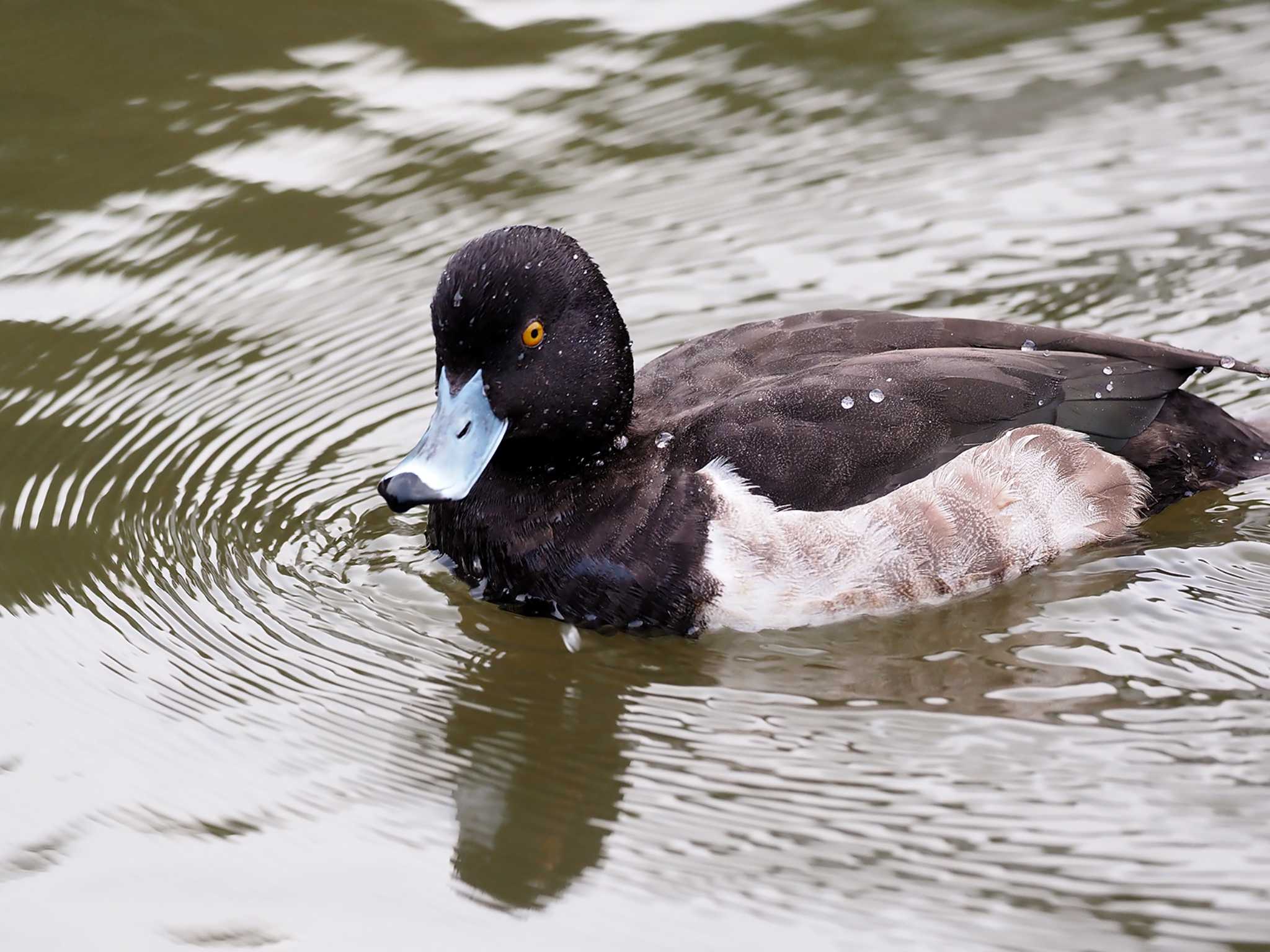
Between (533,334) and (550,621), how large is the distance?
0.88 metres

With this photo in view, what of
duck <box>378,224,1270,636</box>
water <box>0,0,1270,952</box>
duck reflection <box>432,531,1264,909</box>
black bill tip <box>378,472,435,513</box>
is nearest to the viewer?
water <box>0,0,1270,952</box>

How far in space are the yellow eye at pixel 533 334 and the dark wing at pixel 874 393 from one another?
47 cm

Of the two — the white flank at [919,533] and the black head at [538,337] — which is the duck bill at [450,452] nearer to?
the black head at [538,337]

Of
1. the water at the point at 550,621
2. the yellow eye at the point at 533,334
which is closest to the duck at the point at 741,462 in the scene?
the yellow eye at the point at 533,334

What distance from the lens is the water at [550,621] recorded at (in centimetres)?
418

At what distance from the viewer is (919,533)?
5453 mm

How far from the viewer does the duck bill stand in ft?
17.2

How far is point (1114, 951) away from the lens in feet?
12.7

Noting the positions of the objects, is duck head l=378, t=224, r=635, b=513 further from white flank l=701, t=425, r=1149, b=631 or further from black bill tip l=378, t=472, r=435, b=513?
white flank l=701, t=425, r=1149, b=631

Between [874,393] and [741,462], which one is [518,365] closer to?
[741,462]

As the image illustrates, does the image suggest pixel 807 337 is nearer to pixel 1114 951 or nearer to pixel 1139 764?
pixel 1139 764

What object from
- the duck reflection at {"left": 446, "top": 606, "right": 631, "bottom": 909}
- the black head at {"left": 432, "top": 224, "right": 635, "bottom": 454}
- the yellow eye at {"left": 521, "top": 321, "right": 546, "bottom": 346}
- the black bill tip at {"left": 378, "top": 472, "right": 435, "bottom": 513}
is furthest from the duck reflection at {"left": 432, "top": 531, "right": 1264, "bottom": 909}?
the yellow eye at {"left": 521, "top": 321, "right": 546, "bottom": 346}

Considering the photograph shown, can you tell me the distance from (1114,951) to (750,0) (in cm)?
635

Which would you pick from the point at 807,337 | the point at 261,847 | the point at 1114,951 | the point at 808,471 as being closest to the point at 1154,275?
the point at 807,337
